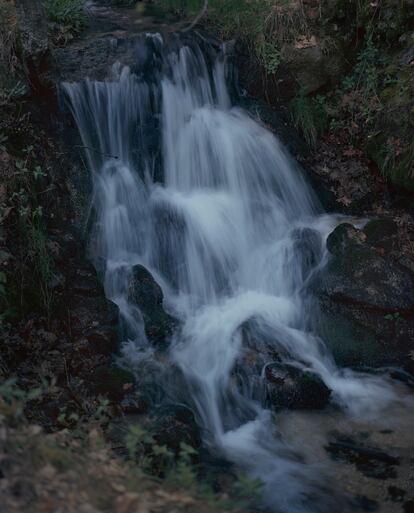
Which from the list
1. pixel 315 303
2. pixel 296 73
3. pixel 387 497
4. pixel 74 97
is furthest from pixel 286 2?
pixel 387 497

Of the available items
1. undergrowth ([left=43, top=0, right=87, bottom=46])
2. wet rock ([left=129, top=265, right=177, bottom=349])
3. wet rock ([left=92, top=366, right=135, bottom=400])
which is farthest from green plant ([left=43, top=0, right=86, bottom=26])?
wet rock ([left=92, top=366, right=135, bottom=400])

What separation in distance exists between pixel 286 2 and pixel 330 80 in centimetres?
135

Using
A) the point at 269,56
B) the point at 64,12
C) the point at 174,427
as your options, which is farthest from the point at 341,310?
the point at 64,12

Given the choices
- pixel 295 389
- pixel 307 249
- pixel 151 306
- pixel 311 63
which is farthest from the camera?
pixel 311 63

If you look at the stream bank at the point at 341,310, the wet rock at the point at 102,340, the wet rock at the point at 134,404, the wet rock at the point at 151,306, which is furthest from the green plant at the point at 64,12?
the wet rock at the point at 134,404

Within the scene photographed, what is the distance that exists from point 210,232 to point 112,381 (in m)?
2.71

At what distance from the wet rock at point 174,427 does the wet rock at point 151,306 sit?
1229 mm

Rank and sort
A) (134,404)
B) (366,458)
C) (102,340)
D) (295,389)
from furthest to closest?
(102,340) → (295,389) → (134,404) → (366,458)

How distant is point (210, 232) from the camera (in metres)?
7.76

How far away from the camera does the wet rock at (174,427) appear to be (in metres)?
4.94

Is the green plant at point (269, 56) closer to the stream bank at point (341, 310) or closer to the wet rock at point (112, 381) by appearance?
the stream bank at point (341, 310)

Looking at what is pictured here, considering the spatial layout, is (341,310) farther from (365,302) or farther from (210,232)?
(210,232)

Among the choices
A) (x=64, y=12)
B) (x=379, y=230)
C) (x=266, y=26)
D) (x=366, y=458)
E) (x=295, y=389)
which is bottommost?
(x=366, y=458)

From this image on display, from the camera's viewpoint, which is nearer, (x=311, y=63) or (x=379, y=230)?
(x=379, y=230)
